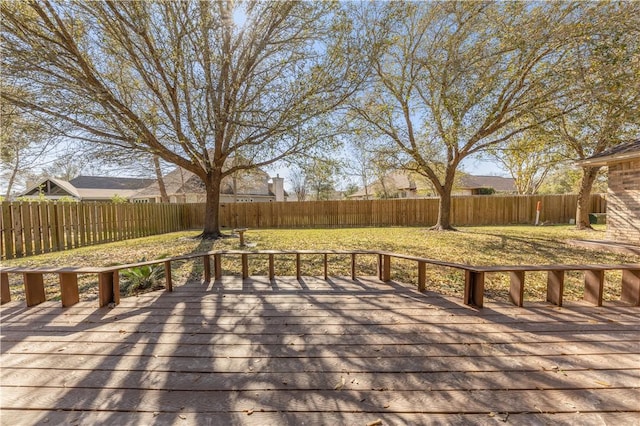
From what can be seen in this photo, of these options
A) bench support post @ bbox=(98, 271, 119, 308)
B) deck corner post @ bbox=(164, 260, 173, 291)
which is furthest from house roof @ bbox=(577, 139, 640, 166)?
bench support post @ bbox=(98, 271, 119, 308)

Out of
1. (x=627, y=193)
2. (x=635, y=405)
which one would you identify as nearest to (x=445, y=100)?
(x=627, y=193)

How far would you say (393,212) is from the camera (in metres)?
14.9

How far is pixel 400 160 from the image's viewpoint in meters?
11.2

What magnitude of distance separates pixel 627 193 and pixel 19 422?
460 inches

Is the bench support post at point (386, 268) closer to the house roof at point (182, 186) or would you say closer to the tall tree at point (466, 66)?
the tall tree at point (466, 66)

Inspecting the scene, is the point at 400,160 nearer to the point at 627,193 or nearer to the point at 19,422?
the point at 627,193

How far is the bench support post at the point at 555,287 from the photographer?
3.49 meters

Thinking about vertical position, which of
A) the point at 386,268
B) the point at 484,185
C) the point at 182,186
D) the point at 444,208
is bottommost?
the point at 386,268

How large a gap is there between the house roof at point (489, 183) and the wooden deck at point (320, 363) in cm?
2864

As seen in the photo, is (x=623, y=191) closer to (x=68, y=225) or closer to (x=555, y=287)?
(x=555, y=287)

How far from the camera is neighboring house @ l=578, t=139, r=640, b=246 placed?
23.1 ft

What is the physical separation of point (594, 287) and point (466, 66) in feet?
21.2

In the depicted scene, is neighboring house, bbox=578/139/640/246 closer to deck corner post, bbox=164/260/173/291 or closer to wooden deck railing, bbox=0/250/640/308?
wooden deck railing, bbox=0/250/640/308

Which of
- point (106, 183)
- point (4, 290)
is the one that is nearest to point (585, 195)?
point (4, 290)
